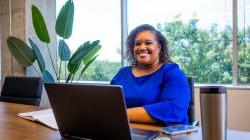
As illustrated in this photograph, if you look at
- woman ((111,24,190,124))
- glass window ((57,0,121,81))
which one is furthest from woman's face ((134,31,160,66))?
glass window ((57,0,121,81))

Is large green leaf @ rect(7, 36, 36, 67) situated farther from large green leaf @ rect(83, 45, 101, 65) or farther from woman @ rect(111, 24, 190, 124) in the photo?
woman @ rect(111, 24, 190, 124)

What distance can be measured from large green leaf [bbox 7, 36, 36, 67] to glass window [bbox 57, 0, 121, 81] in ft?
3.10

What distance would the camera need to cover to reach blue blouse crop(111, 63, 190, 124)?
1.54 m

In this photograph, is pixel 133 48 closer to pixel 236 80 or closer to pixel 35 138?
pixel 35 138

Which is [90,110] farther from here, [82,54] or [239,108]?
[82,54]

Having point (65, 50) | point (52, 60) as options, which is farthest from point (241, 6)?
point (52, 60)

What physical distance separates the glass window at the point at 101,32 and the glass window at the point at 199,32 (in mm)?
546

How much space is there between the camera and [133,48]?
6.87ft

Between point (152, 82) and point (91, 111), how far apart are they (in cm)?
75

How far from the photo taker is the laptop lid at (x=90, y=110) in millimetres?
1048

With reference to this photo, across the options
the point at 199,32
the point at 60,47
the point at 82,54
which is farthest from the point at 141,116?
the point at 60,47

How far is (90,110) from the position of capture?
1.12 m

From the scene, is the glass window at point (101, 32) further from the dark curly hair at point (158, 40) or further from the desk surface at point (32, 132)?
the desk surface at point (32, 132)

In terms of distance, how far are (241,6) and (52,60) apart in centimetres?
251
